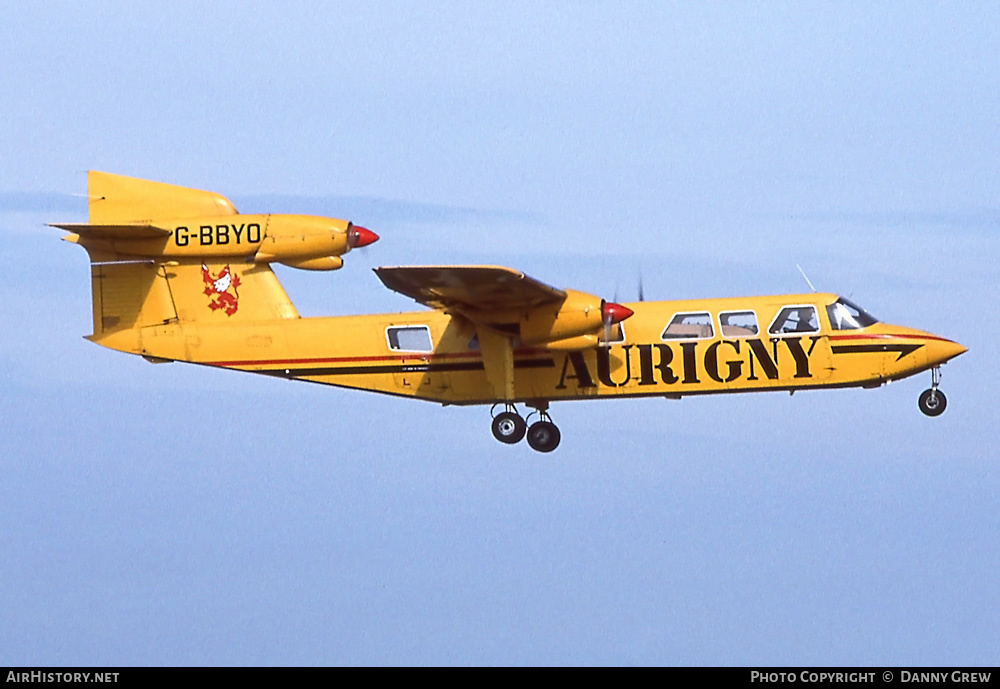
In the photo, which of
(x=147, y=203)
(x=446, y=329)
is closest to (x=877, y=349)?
(x=446, y=329)

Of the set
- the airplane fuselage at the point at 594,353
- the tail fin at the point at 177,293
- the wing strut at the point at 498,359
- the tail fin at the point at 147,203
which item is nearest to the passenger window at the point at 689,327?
the airplane fuselage at the point at 594,353

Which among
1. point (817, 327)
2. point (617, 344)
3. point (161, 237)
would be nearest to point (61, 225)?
point (161, 237)

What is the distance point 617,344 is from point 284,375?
5.43 metres

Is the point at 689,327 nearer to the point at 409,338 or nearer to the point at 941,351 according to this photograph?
the point at 941,351

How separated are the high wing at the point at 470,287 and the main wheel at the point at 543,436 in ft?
7.27

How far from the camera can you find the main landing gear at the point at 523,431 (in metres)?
27.3

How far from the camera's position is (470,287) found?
25469 mm

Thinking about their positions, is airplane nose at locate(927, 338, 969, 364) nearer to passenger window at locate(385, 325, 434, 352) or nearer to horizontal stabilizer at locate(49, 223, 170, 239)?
passenger window at locate(385, 325, 434, 352)

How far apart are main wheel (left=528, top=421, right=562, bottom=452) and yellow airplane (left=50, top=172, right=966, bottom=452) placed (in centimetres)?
2

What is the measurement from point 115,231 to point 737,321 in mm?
9863

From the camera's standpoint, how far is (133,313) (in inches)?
1094
